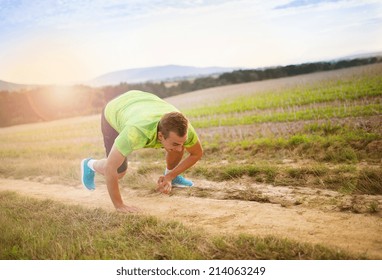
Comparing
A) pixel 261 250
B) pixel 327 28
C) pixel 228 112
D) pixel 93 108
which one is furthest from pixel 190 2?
pixel 228 112

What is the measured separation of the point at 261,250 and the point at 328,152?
8.35ft

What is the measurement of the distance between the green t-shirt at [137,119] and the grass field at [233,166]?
0.75 m

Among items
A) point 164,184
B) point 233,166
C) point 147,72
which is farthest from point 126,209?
point 147,72

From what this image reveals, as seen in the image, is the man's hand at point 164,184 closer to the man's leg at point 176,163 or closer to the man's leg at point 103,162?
the man's leg at point 176,163

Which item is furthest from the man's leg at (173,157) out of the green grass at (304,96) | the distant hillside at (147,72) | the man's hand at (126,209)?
the green grass at (304,96)

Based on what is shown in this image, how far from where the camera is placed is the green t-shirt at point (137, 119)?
3.29 m

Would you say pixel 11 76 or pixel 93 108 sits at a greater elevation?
pixel 11 76

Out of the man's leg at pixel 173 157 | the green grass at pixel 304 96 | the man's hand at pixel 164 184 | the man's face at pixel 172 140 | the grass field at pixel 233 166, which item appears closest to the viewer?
the grass field at pixel 233 166

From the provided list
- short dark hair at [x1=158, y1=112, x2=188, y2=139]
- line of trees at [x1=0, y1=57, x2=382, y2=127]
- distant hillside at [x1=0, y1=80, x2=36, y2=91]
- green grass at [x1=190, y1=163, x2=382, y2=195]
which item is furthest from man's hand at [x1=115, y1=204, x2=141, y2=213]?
line of trees at [x1=0, y1=57, x2=382, y2=127]

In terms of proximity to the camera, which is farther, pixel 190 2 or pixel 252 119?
pixel 252 119

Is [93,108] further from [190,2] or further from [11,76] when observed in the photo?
[190,2]

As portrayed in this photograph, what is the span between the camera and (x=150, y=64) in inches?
220

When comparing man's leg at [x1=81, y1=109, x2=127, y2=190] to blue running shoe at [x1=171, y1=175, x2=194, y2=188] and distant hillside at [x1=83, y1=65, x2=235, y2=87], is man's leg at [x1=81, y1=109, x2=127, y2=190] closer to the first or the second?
blue running shoe at [x1=171, y1=175, x2=194, y2=188]
